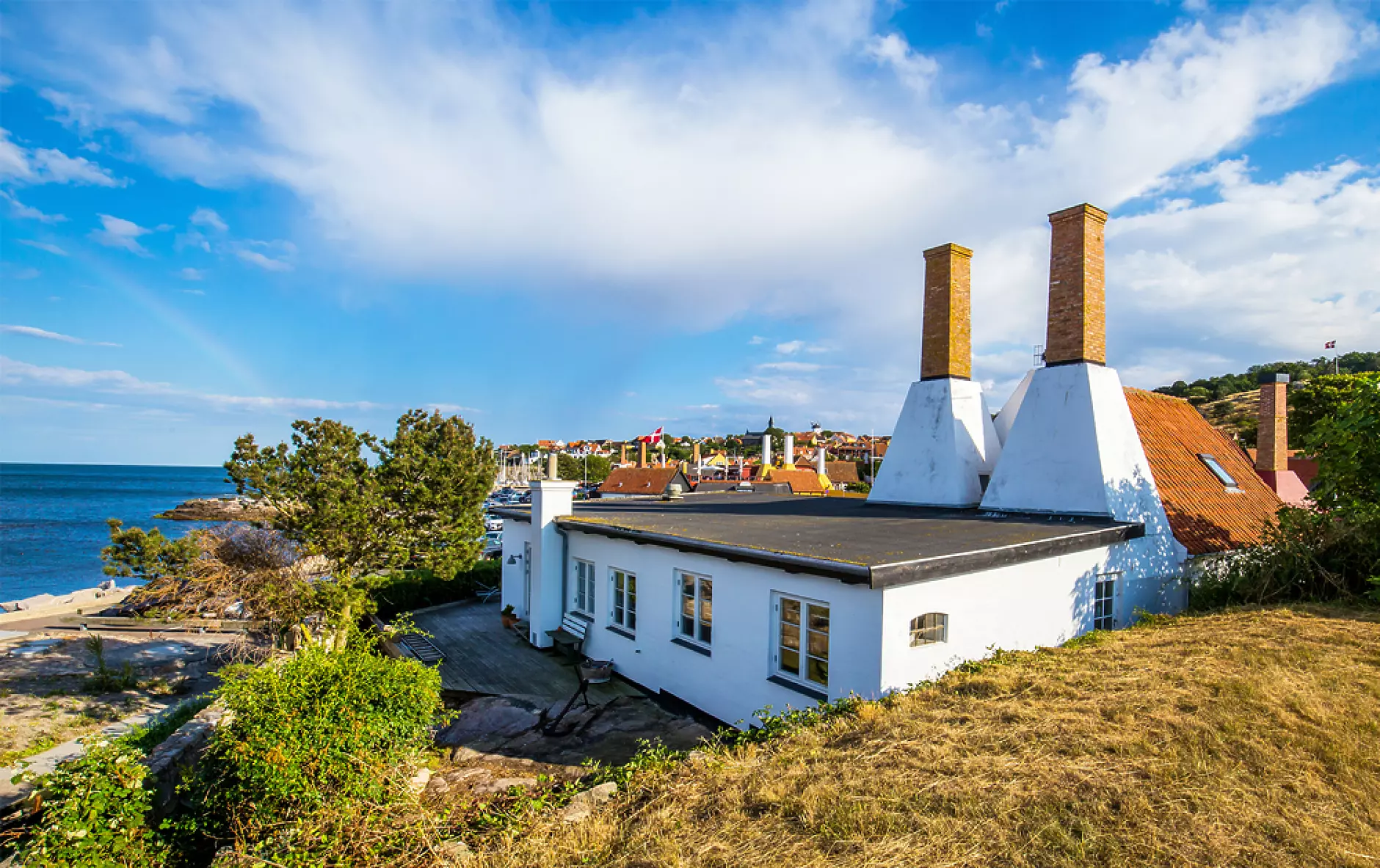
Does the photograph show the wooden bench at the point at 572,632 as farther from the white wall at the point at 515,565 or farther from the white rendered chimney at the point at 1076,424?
the white rendered chimney at the point at 1076,424

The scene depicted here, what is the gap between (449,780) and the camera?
7.00 meters

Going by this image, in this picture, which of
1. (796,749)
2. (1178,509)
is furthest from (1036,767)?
(1178,509)

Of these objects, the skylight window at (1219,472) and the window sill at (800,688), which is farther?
the skylight window at (1219,472)

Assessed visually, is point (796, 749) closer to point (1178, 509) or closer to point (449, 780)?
point (449, 780)

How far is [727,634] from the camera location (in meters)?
8.45

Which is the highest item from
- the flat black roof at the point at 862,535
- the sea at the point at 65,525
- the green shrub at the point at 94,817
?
the flat black roof at the point at 862,535

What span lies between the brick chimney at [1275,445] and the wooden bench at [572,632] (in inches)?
686

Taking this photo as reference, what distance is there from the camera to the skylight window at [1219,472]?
1327 cm

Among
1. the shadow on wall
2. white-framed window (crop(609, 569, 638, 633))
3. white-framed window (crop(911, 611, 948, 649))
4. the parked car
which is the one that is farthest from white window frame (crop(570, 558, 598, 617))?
the parked car

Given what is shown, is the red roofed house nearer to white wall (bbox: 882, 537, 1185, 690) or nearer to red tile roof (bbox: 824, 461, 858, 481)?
red tile roof (bbox: 824, 461, 858, 481)

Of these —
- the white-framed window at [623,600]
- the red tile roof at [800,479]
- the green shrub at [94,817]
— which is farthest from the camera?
the red tile roof at [800,479]

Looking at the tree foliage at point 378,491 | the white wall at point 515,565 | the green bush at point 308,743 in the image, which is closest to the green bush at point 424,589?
the white wall at point 515,565

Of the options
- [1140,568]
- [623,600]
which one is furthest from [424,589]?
[1140,568]

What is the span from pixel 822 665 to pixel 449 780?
14.9 ft
